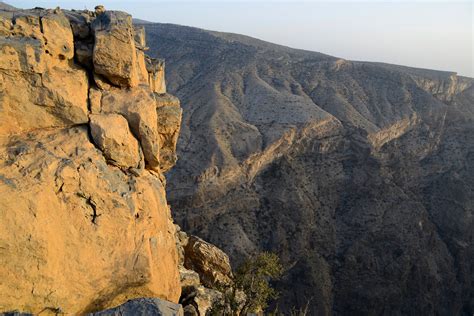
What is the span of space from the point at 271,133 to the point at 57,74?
176 ft

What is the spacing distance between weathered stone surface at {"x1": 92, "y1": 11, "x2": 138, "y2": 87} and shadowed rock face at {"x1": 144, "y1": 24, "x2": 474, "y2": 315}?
1580 inches

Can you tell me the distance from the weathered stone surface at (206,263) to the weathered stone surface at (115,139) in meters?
11.3

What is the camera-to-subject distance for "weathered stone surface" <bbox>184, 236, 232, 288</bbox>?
23.8m

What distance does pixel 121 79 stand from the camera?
1477 centimetres

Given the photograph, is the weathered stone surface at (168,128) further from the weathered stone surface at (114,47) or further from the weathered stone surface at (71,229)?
the weathered stone surface at (71,229)

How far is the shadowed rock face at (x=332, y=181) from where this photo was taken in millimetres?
55844

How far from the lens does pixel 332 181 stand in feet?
220

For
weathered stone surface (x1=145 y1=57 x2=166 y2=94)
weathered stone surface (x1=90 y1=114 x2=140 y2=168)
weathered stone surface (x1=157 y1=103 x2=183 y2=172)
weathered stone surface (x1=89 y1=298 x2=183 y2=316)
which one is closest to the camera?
weathered stone surface (x1=89 y1=298 x2=183 y2=316)

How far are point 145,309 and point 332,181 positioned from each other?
60017 mm

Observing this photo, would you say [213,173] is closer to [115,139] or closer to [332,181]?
[332,181]

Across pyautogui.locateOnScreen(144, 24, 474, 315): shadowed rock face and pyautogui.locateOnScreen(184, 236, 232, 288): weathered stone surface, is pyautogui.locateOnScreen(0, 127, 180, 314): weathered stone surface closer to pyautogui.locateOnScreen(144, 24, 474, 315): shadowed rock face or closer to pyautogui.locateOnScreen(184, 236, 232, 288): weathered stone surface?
pyautogui.locateOnScreen(184, 236, 232, 288): weathered stone surface

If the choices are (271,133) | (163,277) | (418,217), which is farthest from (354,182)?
(163,277)

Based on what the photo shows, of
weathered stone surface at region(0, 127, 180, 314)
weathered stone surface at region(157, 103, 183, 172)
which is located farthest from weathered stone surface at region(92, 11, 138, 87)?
weathered stone surface at region(157, 103, 183, 172)

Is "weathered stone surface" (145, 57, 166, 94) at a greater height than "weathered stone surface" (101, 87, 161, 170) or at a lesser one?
greater
